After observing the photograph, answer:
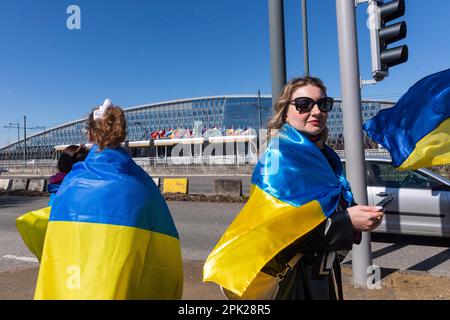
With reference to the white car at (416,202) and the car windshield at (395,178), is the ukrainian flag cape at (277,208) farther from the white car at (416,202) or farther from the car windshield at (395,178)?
the car windshield at (395,178)

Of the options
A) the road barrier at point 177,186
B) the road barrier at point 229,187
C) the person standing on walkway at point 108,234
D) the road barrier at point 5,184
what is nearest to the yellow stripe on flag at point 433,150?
the person standing on walkway at point 108,234

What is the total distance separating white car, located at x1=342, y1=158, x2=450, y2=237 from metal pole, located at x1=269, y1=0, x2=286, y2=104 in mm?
3440

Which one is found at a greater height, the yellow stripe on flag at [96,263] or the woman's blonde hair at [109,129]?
the woman's blonde hair at [109,129]

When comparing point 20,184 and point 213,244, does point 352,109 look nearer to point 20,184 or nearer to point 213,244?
point 213,244

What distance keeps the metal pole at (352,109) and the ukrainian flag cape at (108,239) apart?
2.76 m

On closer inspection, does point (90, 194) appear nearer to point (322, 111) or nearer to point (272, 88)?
point (322, 111)

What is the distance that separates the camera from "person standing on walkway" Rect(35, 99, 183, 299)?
1.93m

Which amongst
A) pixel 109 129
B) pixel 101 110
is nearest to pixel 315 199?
pixel 109 129

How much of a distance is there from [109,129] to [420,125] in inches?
103

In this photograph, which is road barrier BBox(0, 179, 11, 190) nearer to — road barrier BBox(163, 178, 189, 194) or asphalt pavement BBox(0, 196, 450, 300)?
road barrier BBox(163, 178, 189, 194)

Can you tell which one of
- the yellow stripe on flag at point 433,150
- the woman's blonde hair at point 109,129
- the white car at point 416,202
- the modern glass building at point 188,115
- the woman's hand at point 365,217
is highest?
the modern glass building at point 188,115

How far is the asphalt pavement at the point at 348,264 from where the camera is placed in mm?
4305

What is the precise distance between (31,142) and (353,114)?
11843 centimetres
